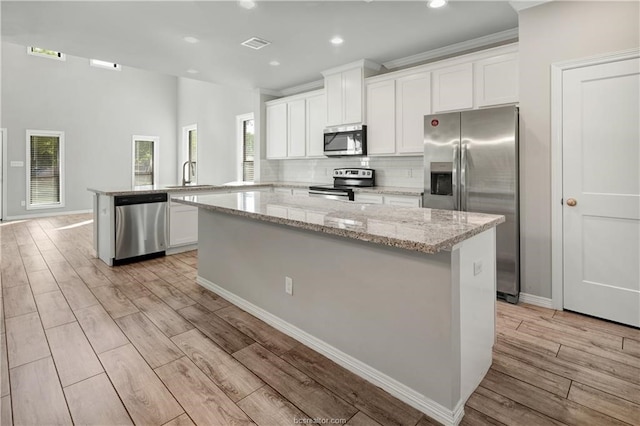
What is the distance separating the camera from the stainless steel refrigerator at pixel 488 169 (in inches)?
117

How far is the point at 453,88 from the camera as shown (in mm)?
3797

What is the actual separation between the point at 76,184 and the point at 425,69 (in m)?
8.59

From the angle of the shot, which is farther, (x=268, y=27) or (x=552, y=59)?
(x=268, y=27)

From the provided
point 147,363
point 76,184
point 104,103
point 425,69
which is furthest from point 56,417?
point 104,103

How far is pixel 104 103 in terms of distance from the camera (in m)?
8.88

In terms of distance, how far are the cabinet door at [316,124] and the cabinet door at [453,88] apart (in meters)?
1.85

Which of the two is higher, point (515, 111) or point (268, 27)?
point (268, 27)

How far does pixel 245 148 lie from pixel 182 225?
3.17 metres

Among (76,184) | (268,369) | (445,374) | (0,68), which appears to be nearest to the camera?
(445,374)

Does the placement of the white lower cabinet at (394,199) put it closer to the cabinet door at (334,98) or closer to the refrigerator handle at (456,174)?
the refrigerator handle at (456,174)

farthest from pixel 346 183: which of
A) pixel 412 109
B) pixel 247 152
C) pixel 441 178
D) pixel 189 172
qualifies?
pixel 247 152

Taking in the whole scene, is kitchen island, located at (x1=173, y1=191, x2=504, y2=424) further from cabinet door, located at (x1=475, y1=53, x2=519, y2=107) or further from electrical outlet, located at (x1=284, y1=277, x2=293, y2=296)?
cabinet door, located at (x1=475, y1=53, x2=519, y2=107)

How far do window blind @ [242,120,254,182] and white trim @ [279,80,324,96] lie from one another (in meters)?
1.31

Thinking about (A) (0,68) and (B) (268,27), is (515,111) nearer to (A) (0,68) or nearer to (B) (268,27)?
(B) (268,27)
